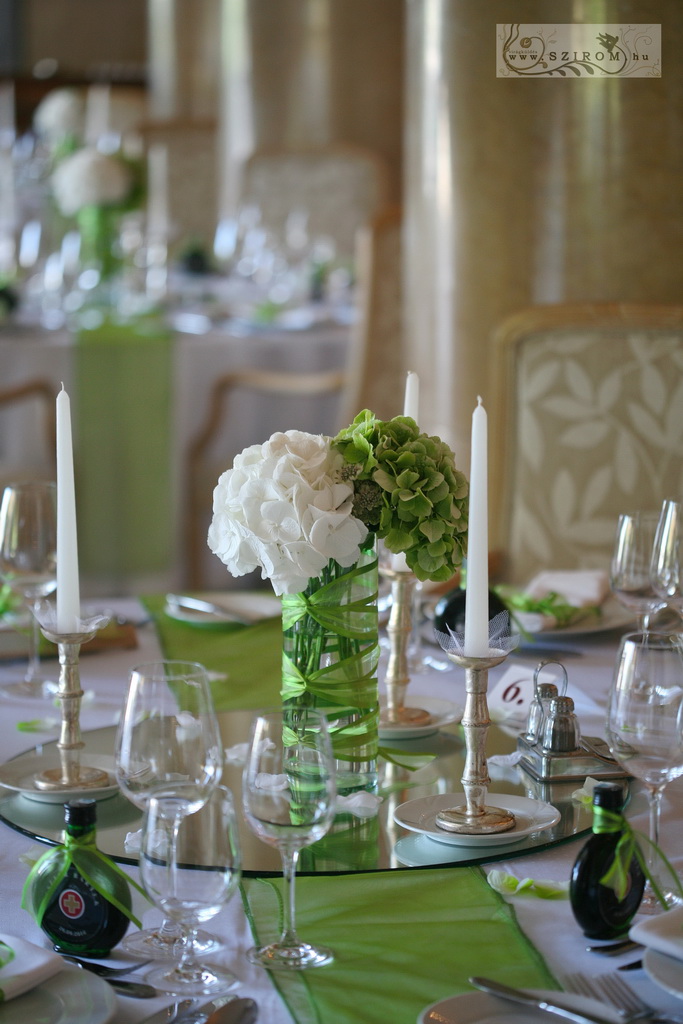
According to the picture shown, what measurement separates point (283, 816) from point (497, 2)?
1987 mm

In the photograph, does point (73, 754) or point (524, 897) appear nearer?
point (524, 897)

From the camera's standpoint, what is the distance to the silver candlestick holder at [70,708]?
3.49ft

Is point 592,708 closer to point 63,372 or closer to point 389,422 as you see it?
point 389,422

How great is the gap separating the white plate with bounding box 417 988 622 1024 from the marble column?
1966mm

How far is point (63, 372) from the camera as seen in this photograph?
4.02 metres

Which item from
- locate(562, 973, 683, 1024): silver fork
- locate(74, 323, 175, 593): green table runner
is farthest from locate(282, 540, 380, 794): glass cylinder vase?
locate(74, 323, 175, 593): green table runner

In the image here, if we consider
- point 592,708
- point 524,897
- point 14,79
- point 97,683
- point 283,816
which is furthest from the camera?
point 14,79

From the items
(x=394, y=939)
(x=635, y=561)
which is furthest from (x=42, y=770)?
(x=635, y=561)

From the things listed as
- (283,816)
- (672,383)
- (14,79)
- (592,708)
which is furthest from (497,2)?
(14,79)

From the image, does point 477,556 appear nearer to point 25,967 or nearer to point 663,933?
point 663,933

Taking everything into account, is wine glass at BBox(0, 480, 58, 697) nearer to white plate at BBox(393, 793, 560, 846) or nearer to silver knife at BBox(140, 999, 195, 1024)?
white plate at BBox(393, 793, 560, 846)

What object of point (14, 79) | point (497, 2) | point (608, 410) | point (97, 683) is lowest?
point (97, 683)

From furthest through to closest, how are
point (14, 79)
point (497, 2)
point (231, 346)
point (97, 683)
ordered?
point (14, 79), point (231, 346), point (497, 2), point (97, 683)

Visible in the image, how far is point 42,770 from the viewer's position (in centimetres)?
115
